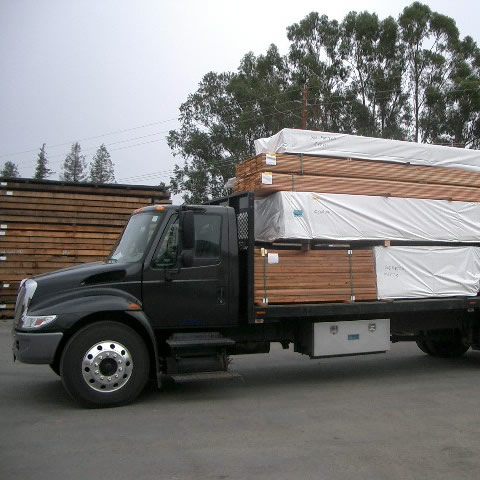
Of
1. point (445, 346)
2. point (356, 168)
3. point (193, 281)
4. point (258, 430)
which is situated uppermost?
point (356, 168)

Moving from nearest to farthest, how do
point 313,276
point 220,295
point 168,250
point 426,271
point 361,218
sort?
point 168,250
point 220,295
point 313,276
point 361,218
point 426,271

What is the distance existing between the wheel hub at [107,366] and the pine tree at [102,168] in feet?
245

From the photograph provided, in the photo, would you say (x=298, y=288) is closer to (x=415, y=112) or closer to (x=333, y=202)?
(x=333, y=202)

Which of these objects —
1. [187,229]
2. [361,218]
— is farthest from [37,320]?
[361,218]

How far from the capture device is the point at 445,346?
33.7 ft

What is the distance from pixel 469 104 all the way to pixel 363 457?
36.1 m

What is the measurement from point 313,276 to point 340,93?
1328 inches

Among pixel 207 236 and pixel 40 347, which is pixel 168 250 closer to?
pixel 207 236

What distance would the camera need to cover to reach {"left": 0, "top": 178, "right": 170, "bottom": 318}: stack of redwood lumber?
1559 centimetres

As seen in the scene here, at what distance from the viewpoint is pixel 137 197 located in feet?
55.4

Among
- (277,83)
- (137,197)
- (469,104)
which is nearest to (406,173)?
(137,197)

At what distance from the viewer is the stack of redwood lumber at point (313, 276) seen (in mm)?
7449

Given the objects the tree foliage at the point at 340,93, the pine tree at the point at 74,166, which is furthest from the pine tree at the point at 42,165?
the tree foliage at the point at 340,93

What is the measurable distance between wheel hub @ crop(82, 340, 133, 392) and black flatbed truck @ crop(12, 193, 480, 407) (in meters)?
0.01
